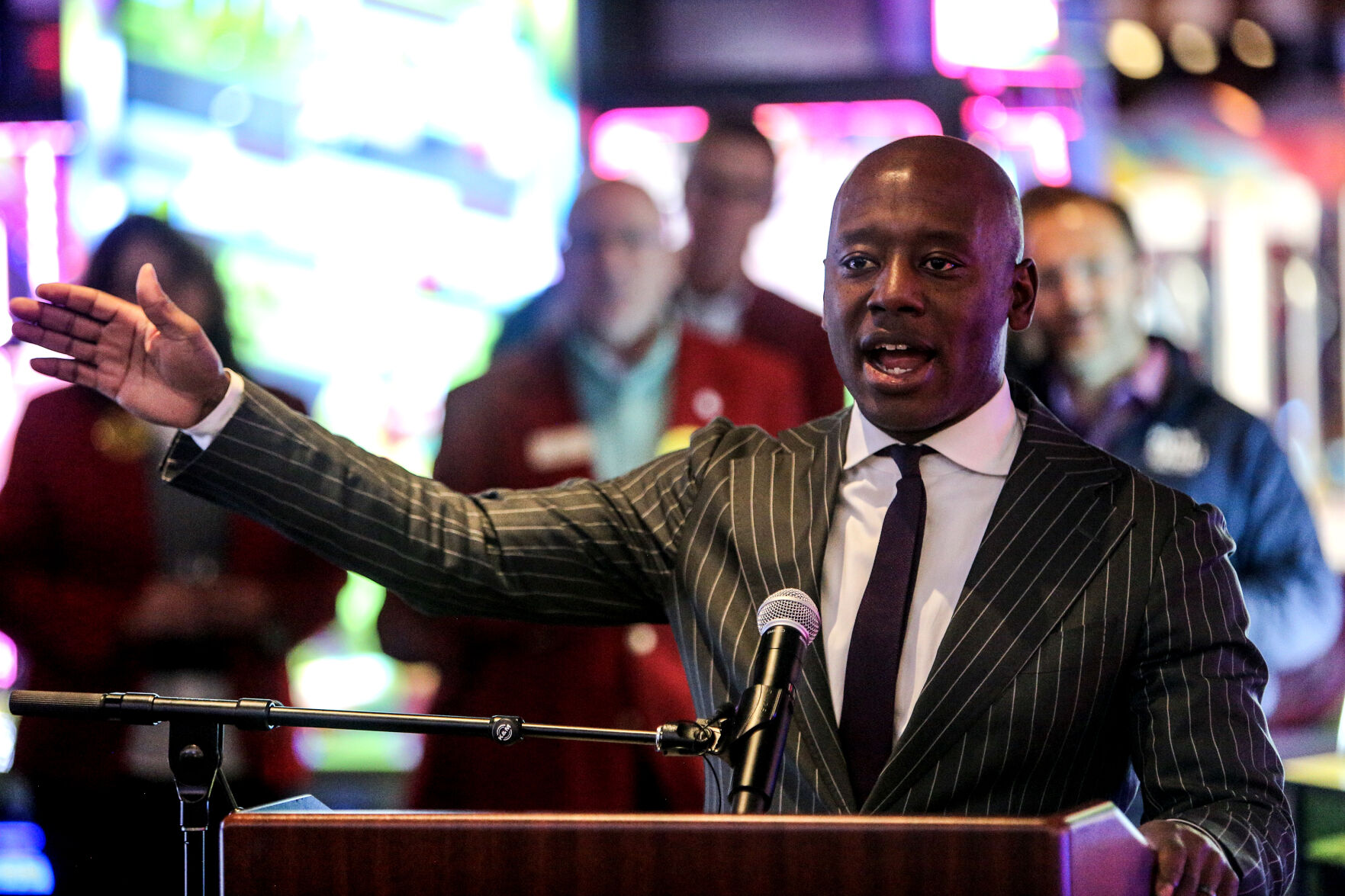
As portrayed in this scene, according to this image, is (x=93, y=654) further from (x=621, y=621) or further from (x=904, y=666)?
(x=904, y=666)

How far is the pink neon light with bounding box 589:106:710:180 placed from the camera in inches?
150

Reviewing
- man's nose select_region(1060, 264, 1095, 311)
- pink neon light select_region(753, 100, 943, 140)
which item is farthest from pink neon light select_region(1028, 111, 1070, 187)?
man's nose select_region(1060, 264, 1095, 311)

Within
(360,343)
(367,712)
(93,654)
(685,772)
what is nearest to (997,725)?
(367,712)

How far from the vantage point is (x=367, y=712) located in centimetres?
129

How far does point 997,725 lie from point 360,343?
2719 millimetres

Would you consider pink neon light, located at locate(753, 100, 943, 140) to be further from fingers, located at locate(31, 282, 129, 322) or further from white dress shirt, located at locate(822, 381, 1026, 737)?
fingers, located at locate(31, 282, 129, 322)

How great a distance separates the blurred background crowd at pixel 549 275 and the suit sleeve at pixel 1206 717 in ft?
4.80

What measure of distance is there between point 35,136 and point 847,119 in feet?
7.70

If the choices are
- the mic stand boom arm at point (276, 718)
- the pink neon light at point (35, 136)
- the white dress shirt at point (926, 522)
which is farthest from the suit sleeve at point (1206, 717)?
the pink neon light at point (35, 136)

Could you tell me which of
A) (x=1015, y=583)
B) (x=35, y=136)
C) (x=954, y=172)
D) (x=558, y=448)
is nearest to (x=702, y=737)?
(x=1015, y=583)

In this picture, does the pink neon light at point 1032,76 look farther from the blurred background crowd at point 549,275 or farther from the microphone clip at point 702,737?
the microphone clip at point 702,737

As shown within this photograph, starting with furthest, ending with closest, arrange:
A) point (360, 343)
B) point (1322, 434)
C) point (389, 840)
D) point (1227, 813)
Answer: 1. point (1322, 434)
2. point (360, 343)
3. point (1227, 813)
4. point (389, 840)

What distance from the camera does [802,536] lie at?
1.68 metres

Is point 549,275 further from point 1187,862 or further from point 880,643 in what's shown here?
point 1187,862
